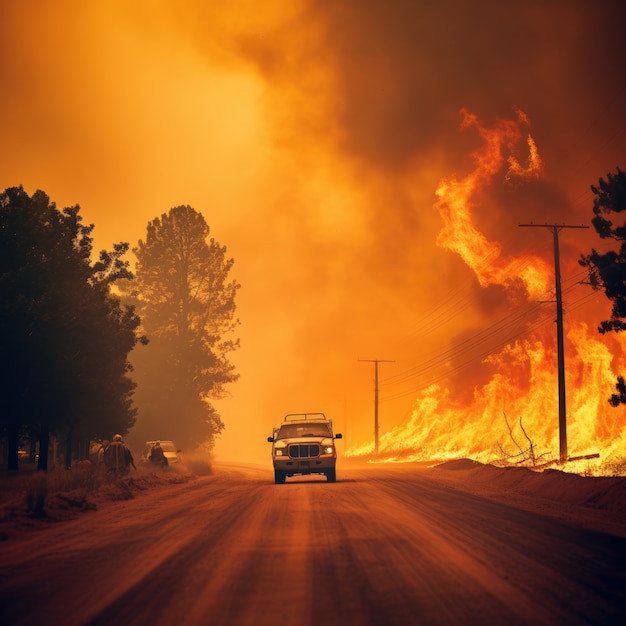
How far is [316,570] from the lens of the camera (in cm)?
1112

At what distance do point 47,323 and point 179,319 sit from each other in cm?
3366

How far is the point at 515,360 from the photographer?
184 ft

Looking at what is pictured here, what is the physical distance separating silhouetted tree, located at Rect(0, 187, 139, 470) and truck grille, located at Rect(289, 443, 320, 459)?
12.3m

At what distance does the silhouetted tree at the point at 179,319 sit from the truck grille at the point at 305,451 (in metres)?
37.9

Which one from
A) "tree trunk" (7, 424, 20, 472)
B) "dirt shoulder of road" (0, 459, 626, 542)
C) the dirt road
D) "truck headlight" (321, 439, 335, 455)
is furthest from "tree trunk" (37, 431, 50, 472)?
the dirt road

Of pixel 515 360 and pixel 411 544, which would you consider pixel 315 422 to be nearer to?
pixel 411 544

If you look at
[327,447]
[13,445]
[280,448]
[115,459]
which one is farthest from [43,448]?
[327,447]

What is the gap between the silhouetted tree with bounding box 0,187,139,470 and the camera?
115 feet

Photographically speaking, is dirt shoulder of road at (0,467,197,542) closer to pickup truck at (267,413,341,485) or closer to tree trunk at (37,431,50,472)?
pickup truck at (267,413,341,485)

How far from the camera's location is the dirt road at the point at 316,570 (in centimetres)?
852

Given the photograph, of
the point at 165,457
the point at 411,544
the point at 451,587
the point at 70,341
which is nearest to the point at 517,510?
the point at 411,544

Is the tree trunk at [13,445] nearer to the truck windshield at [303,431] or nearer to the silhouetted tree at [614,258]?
the truck windshield at [303,431]

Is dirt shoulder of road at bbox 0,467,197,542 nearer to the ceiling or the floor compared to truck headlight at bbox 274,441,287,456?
nearer to the floor

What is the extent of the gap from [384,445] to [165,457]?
39.6 metres
